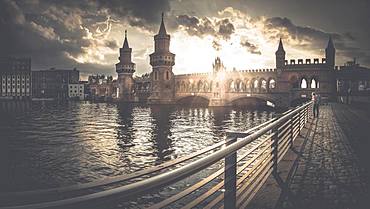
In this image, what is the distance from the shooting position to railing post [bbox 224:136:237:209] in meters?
3.67

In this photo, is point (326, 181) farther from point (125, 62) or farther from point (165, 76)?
point (125, 62)

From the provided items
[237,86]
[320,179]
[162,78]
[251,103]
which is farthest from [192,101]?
[320,179]

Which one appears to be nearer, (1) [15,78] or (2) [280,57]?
(2) [280,57]

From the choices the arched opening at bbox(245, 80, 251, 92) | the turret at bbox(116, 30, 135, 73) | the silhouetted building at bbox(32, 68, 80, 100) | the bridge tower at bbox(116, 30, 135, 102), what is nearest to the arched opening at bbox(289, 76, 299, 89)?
the arched opening at bbox(245, 80, 251, 92)

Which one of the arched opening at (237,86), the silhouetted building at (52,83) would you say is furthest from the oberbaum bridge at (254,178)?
the silhouetted building at (52,83)

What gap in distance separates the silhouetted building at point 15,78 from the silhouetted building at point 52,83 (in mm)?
10416

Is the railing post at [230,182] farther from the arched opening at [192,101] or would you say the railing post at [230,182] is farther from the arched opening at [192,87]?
the arched opening at [192,101]

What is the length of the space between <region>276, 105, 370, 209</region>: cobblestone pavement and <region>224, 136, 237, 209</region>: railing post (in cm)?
136

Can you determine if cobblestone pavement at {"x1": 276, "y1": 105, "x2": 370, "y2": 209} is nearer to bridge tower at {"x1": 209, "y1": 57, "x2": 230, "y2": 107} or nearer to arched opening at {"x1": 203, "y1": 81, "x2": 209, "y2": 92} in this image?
bridge tower at {"x1": 209, "y1": 57, "x2": 230, "y2": 107}

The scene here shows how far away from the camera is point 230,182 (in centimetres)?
377

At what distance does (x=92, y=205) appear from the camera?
1.76 m

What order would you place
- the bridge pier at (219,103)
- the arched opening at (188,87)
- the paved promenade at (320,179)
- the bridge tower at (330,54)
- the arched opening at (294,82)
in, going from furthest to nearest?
1. the arched opening at (188,87)
2. the bridge pier at (219,103)
3. the arched opening at (294,82)
4. the bridge tower at (330,54)
5. the paved promenade at (320,179)

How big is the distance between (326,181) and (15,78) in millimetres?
147238

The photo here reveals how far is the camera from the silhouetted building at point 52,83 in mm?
141625
